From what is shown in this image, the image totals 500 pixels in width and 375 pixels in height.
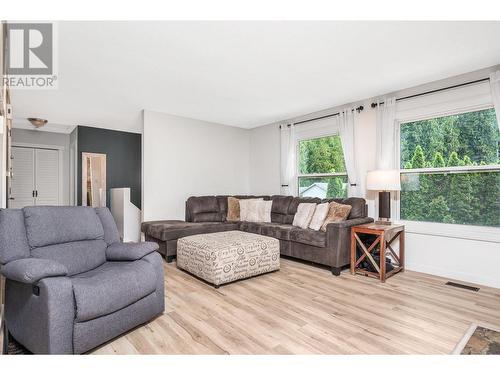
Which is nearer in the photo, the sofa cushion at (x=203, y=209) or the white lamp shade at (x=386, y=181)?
the white lamp shade at (x=386, y=181)

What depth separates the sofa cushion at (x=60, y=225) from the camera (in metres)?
2.05

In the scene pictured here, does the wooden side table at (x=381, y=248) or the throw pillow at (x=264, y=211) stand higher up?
the throw pillow at (x=264, y=211)

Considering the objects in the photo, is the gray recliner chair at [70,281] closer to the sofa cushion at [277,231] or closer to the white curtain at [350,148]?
the sofa cushion at [277,231]

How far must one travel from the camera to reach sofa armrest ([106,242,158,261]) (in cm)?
224

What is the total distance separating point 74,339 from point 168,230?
7.53ft

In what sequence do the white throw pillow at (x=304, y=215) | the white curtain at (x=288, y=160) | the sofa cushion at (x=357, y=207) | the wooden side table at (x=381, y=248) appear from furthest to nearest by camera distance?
1. the white curtain at (x=288, y=160)
2. the white throw pillow at (x=304, y=215)
3. the sofa cushion at (x=357, y=207)
4. the wooden side table at (x=381, y=248)

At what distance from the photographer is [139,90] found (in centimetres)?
373

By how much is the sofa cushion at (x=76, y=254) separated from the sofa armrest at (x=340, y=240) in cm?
247

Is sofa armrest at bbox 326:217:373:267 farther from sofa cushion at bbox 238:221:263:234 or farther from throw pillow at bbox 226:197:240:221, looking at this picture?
throw pillow at bbox 226:197:240:221

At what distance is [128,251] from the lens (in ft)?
7.47

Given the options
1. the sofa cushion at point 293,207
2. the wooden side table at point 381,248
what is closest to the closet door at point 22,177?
the sofa cushion at point 293,207

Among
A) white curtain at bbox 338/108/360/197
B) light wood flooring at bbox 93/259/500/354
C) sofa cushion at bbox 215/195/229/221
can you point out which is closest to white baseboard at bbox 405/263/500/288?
light wood flooring at bbox 93/259/500/354

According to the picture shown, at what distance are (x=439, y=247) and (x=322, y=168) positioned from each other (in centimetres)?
209

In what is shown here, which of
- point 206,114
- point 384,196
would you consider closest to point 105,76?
point 206,114
